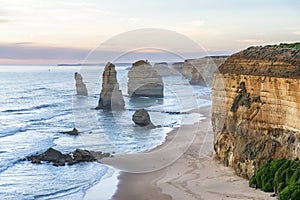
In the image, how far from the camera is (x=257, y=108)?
23.2m

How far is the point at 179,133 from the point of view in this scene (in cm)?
4312

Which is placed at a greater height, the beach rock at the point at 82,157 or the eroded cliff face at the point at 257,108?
the eroded cliff face at the point at 257,108

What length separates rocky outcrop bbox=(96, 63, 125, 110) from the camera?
64438 millimetres

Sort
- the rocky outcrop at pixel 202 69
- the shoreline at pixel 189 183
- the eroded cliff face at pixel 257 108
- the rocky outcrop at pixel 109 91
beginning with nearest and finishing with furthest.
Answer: the eroded cliff face at pixel 257 108 < the shoreline at pixel 189 183 < the rocky outcrop at pixel 109 91 < the rocky outcrop at pixel 202 69

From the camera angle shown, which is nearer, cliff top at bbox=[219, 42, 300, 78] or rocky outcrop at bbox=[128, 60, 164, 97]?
cliff top at bbox=[219, 42, 300, 78]

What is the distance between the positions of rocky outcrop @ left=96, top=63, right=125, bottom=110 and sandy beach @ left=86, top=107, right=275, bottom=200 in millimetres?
33979

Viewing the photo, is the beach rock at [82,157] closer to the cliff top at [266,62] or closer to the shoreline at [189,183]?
the shoreline at [189,183]

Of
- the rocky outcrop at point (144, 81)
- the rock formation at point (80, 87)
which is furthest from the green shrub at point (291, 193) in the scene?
the rock formation at point (80, 87)

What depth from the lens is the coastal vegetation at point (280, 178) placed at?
1714 centimetres

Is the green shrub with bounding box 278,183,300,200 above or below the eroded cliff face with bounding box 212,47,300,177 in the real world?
below

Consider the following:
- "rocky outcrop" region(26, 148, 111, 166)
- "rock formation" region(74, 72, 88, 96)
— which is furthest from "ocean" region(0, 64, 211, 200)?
"rock formation" region(74, 72, 88, 96)

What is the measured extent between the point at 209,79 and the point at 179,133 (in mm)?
78420

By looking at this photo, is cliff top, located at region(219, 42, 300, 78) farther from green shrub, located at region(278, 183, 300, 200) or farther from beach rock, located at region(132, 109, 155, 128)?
beach rock, located at region(132, 109, 155, 128)

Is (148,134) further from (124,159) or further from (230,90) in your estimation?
(230,90)
